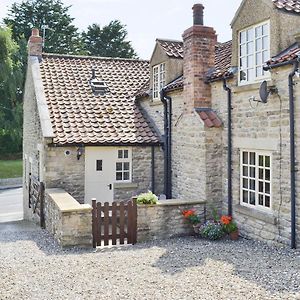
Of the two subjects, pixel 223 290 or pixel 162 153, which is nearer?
pixel 223 290

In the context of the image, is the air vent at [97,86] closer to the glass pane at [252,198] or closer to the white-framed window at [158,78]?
the white-framed window at [158,78]

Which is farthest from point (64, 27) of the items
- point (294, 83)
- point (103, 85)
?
point (294, 83)

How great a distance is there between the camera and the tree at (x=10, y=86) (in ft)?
114

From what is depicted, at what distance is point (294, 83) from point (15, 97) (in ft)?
114

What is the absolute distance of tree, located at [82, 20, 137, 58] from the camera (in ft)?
169

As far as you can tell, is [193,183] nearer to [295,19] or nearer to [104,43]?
[295,19]

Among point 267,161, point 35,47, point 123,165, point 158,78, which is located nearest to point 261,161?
point 267,161

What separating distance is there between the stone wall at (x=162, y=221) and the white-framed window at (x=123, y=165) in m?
4.25

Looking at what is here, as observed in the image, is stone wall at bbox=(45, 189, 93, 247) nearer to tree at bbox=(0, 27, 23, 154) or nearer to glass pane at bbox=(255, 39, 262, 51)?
glass pane at bbox=(255, 39, 262, 51)

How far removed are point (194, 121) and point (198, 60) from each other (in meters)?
1.97

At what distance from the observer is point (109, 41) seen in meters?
51.7

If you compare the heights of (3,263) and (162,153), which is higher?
(162,153)

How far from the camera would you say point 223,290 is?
6.89 meters

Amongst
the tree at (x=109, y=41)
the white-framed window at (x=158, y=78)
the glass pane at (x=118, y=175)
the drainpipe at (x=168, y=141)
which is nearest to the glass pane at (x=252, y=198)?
the drainpipe at (x=168, y=141)
